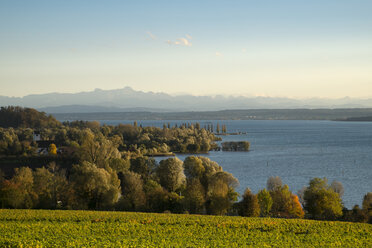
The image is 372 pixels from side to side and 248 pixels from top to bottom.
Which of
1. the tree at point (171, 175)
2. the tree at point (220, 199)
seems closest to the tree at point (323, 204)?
the tree at point (220, 199)

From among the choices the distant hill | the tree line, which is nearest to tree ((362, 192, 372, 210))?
the tree line

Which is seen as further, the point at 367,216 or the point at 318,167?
the point at 318,167

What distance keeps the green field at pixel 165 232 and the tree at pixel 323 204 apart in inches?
368

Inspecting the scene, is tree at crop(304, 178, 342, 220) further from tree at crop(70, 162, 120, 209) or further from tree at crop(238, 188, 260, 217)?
tree at crop(70, 162, 120, 209)

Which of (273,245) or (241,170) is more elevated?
(273,245)

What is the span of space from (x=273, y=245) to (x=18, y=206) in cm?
2410

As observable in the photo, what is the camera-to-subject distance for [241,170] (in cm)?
8006

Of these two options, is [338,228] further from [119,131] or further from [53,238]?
[119,131]

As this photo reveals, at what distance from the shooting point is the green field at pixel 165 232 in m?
19.6

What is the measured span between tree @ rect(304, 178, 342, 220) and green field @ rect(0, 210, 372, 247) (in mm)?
9340

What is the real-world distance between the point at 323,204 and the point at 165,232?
64.5 ft

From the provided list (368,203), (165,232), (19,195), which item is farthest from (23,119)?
(165,232)

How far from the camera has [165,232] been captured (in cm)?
2333

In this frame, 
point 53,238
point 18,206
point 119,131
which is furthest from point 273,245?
point 119,131
